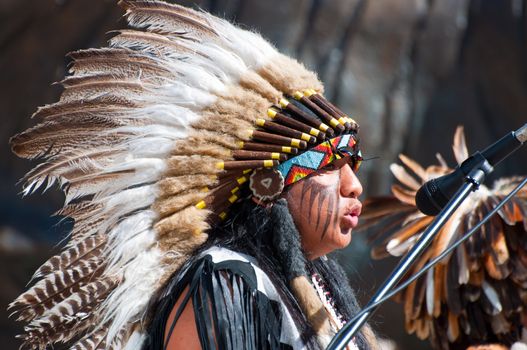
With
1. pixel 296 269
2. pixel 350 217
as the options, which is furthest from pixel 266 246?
pixel 350 217

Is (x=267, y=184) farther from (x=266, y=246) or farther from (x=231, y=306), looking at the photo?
(x=231, y=306)

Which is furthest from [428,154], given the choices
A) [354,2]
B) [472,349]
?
[472,349]

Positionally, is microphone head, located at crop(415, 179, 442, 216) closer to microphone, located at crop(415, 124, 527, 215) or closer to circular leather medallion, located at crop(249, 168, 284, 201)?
microphone, located at crop(415, 124, 527, 215)

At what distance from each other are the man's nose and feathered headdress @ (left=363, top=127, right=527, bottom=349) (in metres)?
0.89

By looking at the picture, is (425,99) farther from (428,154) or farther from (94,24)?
(94,24)

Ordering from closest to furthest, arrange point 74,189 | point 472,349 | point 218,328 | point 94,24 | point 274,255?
1. point 218,328
2. point 274,255
3. point 74,189
4. point 472,349
5. point 94,24

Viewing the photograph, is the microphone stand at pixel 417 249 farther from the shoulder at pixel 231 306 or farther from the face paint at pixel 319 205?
the face paint at pixel 319 205

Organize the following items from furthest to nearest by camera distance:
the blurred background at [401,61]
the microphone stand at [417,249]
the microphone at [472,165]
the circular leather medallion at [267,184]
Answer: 1. the blurred background at [401,61]
2. the circular leather medallion at [267,184]
3. the microphone at [472,165]
4. the microphone stand at [417,249]

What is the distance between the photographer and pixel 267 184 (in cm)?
202

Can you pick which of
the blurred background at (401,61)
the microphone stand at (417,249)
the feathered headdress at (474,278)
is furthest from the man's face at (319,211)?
the blurred background at (401,61)

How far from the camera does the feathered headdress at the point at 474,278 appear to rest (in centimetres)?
286

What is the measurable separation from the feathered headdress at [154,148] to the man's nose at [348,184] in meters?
0.06

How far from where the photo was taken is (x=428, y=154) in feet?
15.5

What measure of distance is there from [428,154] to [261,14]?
129cm
